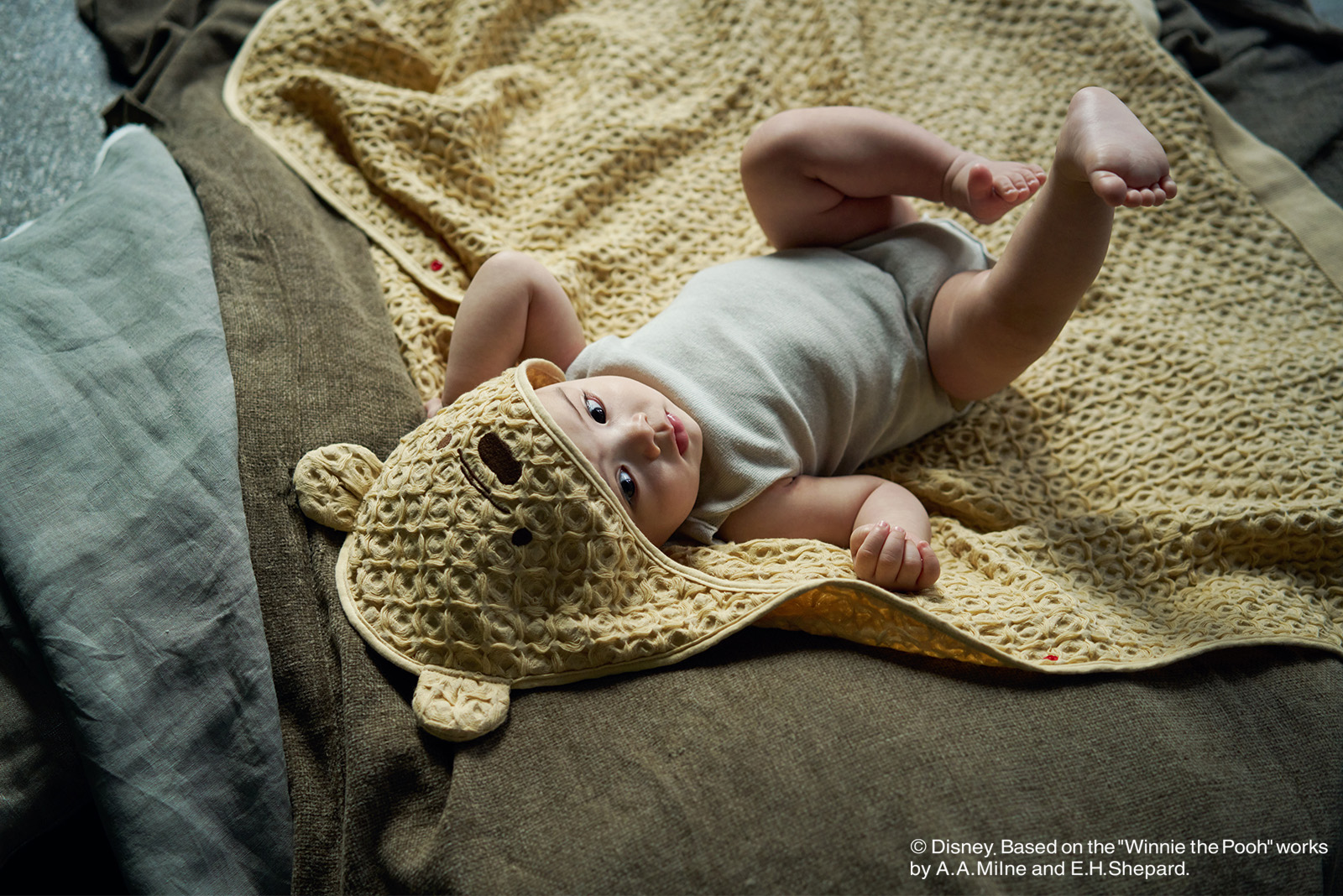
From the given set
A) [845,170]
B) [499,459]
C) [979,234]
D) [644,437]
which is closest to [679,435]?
[644,437]

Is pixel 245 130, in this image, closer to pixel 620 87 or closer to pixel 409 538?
pixel 620 87

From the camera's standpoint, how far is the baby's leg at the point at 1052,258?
0.88 metres

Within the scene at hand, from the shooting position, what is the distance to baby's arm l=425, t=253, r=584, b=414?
1.16 metres

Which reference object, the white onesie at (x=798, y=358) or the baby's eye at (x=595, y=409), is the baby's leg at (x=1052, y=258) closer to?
the white onesie at (x=798, y=358)

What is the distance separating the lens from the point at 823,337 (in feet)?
3.77

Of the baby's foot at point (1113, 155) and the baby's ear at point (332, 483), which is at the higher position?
the baby's foot at point (1113, 155)

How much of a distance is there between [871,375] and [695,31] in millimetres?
820

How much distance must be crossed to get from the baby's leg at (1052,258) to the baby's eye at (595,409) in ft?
1.62

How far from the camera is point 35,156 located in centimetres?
131

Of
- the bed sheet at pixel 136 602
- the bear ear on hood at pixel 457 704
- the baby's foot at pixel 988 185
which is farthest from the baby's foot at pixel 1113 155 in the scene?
the bed sheet at pixel 136 602

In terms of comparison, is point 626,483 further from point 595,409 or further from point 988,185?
point 988,185

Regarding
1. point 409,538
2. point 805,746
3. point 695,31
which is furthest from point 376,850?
point 695,31

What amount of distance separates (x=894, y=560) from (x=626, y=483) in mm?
312

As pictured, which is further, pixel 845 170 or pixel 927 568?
pixel 845 170
